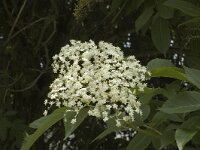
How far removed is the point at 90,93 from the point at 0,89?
1.52m

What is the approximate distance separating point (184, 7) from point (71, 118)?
58 centimetres

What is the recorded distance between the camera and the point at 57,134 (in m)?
2.79

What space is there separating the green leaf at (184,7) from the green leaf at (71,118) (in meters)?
0.55

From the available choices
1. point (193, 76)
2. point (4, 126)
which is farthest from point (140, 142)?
point (4, 126)

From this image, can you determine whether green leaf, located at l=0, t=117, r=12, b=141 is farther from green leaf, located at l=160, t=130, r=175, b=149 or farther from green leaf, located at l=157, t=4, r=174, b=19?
green leaf, located at l=160, t=130, r=175, b=149

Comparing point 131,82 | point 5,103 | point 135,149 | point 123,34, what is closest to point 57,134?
point 5,103

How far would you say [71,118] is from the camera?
108cm

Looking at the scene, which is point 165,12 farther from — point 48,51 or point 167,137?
point 48,51

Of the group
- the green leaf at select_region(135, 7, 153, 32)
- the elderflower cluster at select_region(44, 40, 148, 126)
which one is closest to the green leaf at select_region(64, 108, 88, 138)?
the elderflower cluster at select_region(44, 40, 148, 126)

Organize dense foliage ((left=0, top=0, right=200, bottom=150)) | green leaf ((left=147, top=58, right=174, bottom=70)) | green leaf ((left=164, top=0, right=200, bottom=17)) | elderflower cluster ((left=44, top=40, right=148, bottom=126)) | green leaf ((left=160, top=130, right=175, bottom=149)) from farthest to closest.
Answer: dense foliage ((left=0, top=0, right=200, bottom=150))
green leaf ((left=164, top=0, right=200, bottom=17))
green leaf ((left=147, top=58, right=174, bottom=70))
green leaf ((left=160, top=130, right=175, bottom=149))
elderflower cluster ((left=44, top=40, right=148, bottom=126))

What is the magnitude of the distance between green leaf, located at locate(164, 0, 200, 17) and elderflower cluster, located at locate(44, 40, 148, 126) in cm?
38

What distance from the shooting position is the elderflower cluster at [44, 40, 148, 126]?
3.39ft

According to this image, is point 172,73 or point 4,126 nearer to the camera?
point 172,73

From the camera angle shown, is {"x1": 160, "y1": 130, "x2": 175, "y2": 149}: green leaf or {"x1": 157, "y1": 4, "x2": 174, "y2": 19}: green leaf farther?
{"x1": 157, "y1": 4, "x2": 174, "y2": 19}: green leaf
